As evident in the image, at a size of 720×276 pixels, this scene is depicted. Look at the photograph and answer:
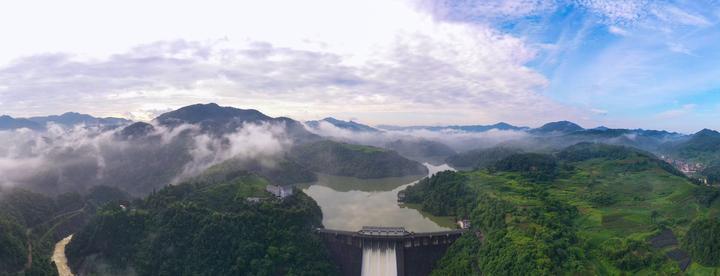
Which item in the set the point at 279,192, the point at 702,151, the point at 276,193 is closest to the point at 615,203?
the point at 279,192

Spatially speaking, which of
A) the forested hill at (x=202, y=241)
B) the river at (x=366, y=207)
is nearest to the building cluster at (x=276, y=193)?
the forested hill at (x=202, y=241)

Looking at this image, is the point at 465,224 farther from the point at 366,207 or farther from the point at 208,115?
the point at 208,115

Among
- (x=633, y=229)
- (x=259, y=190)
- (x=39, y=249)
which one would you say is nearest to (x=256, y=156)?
(x=259, y=190)

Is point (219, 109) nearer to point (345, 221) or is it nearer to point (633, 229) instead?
point (345, 221)

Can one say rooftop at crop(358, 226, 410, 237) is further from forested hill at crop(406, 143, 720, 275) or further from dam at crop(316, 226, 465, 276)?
forested hill at crop(406, 143, 720, 275)

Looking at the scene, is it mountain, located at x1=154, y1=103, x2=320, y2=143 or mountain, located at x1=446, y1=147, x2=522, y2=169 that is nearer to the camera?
mountain, located at x1=446, y1=147, x2=522, y2=169

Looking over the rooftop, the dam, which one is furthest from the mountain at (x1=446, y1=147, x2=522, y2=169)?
the rooftop
